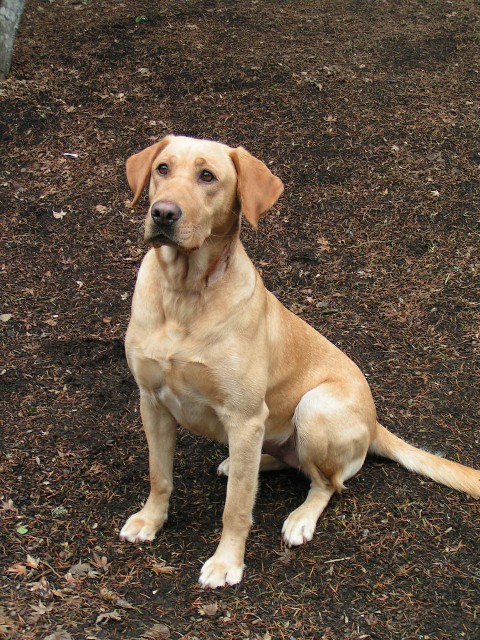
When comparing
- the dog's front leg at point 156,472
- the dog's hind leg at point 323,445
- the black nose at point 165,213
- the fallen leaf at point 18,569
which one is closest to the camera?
the black nose at point 165,213

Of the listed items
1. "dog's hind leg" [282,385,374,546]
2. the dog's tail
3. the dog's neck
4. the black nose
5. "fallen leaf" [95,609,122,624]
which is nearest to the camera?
the black nose

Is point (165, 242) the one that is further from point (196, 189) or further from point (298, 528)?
point (298, 528)

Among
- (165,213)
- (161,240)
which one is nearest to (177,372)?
(161,240)

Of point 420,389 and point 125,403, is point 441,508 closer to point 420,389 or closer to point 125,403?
point 420,389

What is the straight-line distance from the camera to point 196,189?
3.23 metres

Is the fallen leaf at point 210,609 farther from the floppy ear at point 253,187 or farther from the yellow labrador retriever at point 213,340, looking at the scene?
the floppy ear at point 253,187

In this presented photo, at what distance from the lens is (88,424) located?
450 cm

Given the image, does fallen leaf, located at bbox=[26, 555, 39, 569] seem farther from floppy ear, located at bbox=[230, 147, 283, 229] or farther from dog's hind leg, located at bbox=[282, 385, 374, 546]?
floppy ear, located at bbox=[230, 147, 283, 229]

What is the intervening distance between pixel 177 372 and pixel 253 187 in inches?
35.1

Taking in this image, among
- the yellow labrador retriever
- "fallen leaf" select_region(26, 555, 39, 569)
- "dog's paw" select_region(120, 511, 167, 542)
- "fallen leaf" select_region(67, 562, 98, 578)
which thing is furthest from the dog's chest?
"fallen leaf" select_region(26, 555, 39, 569)

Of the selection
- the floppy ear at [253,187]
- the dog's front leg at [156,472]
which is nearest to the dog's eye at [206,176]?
the floppy ear at [253,187]

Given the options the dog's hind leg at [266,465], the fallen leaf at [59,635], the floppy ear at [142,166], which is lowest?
the dog's hind leg at [266,465]

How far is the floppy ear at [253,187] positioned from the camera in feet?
10.8

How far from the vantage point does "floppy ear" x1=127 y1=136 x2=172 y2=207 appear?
3.43 m
